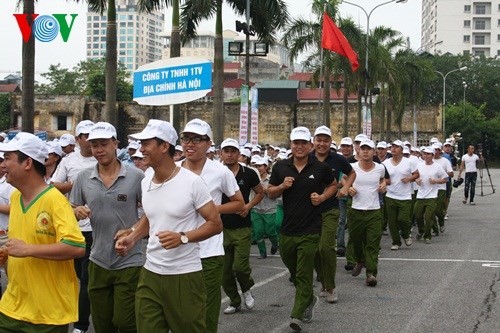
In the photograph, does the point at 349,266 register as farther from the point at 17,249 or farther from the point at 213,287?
the point at 17,249

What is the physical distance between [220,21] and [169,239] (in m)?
24.2

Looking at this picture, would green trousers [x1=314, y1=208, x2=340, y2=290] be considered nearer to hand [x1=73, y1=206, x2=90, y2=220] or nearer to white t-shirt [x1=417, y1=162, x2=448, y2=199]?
hand [x1=73, y1=206, x2=90, y2=220]

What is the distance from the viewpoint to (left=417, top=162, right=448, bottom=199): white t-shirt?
56.9 ft

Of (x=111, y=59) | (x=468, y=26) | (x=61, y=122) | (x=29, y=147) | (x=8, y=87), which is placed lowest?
(x=29, y=147)

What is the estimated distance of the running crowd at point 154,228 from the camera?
5.12 m

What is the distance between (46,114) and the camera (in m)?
67.4

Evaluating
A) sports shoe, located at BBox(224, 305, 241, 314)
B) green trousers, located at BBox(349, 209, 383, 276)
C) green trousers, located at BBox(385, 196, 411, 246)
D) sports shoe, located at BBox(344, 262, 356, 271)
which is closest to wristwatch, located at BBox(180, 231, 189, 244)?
sports shoe, located at BBox(224, 305, 241, 314)

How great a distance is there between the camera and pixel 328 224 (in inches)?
419

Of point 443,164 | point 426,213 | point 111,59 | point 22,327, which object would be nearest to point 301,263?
point 22,327

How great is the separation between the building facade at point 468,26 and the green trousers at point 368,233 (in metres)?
135

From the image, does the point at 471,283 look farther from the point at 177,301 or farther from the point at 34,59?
the point at 34,59

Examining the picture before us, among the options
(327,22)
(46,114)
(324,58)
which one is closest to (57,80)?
(46,114)

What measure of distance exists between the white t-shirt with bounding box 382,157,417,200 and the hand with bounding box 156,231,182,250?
35.3ft

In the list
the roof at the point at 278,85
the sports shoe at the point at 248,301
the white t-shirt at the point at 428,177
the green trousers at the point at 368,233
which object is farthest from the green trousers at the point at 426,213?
the roof at the point at 278,85
